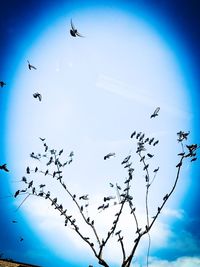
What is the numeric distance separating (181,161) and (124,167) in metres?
2.90

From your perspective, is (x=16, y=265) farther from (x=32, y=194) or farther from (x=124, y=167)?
(x=124, y=167)

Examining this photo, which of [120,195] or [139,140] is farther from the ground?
[139,140]

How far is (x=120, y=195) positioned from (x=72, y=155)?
3.68 m

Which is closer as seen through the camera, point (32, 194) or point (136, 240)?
point (136, 240)

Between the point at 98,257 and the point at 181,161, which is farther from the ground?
the point at 181,161

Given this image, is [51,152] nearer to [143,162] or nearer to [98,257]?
[143,162]

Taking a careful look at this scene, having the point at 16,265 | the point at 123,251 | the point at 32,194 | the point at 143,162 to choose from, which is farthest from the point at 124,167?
the point at 16,265

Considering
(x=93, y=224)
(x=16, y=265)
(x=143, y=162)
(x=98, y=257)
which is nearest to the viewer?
(x=98, y=257)

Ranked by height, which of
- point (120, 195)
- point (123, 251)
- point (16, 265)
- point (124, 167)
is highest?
point (124, 167)

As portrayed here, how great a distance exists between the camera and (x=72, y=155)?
15414 mm

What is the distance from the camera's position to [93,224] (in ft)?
41.9

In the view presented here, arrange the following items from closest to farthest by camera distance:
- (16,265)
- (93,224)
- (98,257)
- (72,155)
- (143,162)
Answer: (98,257) → (93,224) → (143,162) → (72,155) → (16,265)

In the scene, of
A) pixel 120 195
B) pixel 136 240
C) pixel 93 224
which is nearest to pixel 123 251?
→ pixel 136 240

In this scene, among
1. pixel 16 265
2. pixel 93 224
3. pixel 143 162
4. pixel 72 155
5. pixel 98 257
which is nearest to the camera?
pixel 98 257
